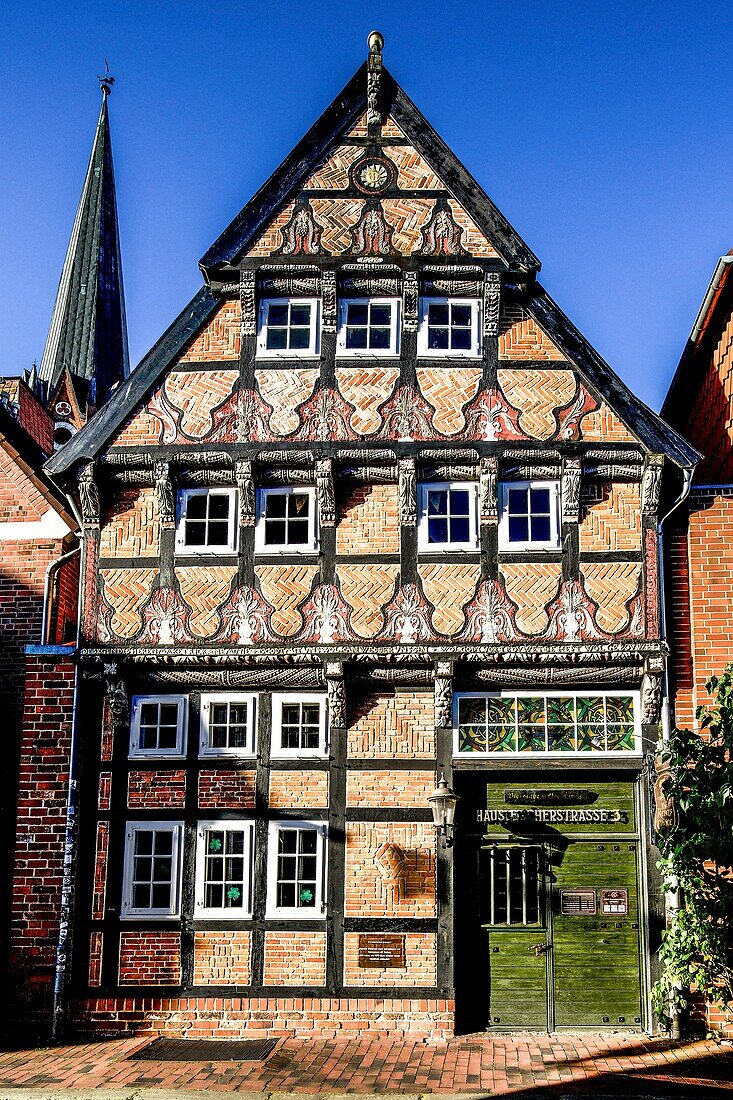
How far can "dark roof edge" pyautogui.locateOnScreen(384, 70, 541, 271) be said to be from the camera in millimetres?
16078

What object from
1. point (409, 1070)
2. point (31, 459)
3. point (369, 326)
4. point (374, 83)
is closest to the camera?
point (409, 1070)

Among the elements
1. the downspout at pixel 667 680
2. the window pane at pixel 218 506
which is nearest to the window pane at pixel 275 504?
the window pane at pixel 218 506

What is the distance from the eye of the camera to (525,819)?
15.2 m

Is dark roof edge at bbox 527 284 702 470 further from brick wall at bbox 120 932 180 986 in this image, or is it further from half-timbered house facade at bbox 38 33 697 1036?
brick wall at bbox 120 932 180 986

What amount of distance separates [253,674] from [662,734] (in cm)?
514

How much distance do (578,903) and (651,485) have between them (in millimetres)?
5298

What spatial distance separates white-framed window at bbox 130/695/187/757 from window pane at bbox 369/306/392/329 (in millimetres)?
5591

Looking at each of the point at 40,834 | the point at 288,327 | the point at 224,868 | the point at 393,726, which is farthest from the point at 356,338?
the point at 40,834

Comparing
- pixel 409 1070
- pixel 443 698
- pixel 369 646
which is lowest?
pixel 409 1070

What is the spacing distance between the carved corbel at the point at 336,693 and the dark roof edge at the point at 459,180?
579cm

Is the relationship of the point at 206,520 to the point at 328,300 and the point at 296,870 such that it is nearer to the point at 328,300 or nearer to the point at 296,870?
the point at 328,300

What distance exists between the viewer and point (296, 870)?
49.7 ft

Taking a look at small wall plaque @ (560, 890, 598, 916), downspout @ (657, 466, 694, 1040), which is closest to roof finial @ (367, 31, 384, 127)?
downspout @ (657, 466, 694, 1040)

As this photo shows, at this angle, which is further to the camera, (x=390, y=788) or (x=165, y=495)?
(x=165, y=495)
